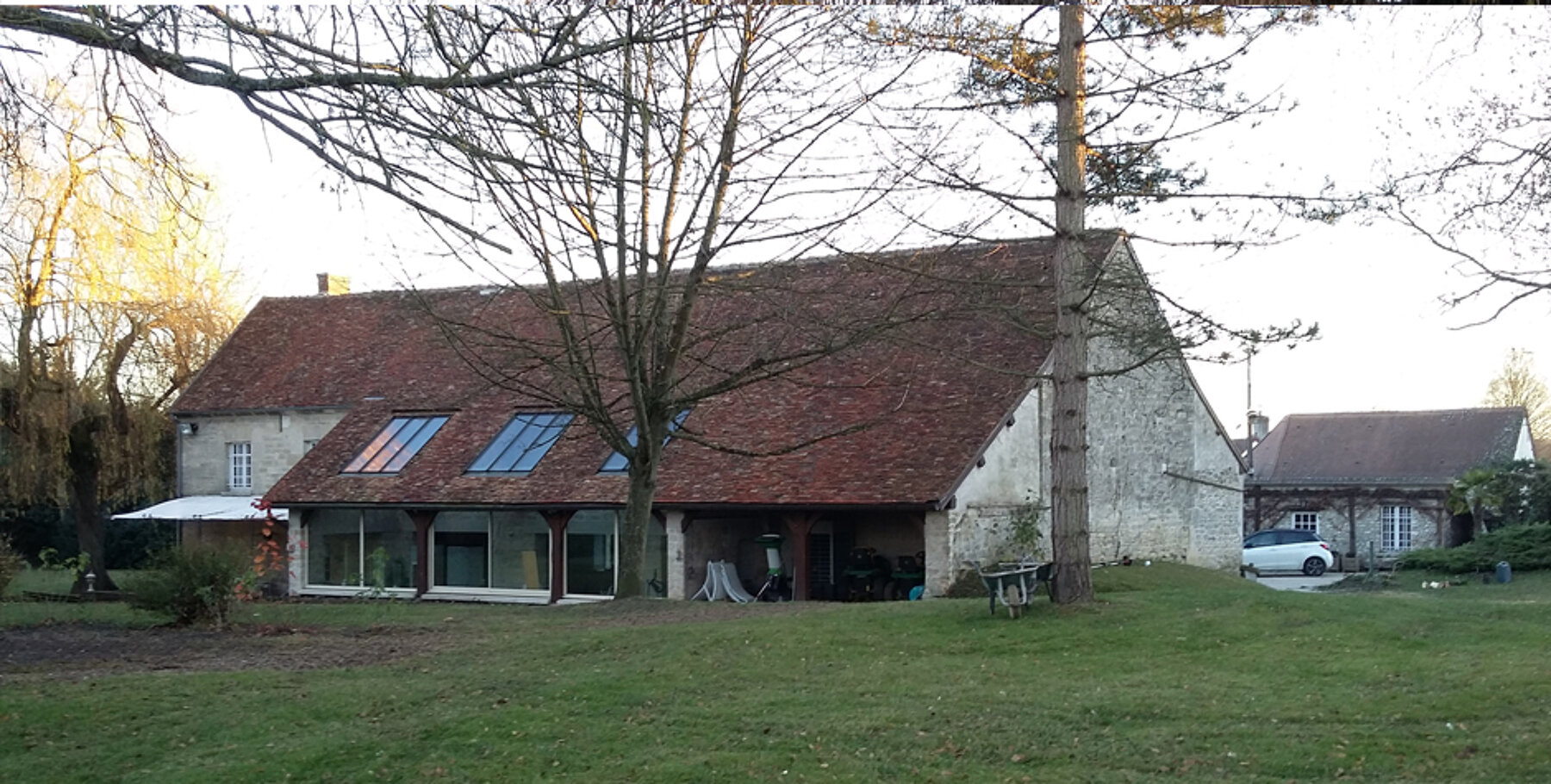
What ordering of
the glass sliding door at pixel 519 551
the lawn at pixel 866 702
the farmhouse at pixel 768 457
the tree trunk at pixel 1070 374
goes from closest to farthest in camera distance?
1. the lawn at pixel 866 702
2. the tree trunk at pixel 1070 374
3. the farmhouse at pixel 768 457
4. the glass sliding door at pixel 519 551

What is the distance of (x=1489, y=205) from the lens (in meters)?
11.8

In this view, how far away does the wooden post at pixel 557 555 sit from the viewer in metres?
25.6

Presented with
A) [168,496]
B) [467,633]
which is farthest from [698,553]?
[168,496]

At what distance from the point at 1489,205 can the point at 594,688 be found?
8.15m

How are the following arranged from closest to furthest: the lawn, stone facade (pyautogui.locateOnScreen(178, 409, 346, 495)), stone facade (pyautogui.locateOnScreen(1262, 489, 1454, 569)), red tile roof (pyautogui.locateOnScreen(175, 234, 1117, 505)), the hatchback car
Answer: the lawn → red tile roof (pyautogui.locateOnScreen(175, 234, 1117, 505)) → stone facade (pyautogui.locateOnScreen(178, 409, 346, 495)) → the hatchback car → stone facade (pyautogui.locateOnScreen(1262, 489, 1454, 569))

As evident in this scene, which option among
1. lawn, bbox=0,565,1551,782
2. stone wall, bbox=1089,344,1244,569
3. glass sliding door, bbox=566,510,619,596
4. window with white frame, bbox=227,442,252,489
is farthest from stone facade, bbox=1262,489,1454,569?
window with white frame, bbox=227,442,252,489

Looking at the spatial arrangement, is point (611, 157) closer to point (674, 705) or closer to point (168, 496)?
point (674, 705)

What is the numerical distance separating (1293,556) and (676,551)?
20574mm

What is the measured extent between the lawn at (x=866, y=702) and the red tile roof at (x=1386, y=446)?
101ft

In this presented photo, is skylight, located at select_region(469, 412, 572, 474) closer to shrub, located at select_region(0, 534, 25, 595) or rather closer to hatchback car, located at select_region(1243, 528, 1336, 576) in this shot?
shrub, located at select_region(0, 534, 25, 595)

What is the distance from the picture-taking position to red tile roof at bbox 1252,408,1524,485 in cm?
4400

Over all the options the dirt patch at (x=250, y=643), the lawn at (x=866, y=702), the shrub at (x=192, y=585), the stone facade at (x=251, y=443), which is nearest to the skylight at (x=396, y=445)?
the stone facade at (x=251, y=443)

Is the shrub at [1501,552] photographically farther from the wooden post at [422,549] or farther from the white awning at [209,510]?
the white awning at [209,510]

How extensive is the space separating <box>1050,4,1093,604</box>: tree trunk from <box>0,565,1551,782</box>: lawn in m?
0.56
